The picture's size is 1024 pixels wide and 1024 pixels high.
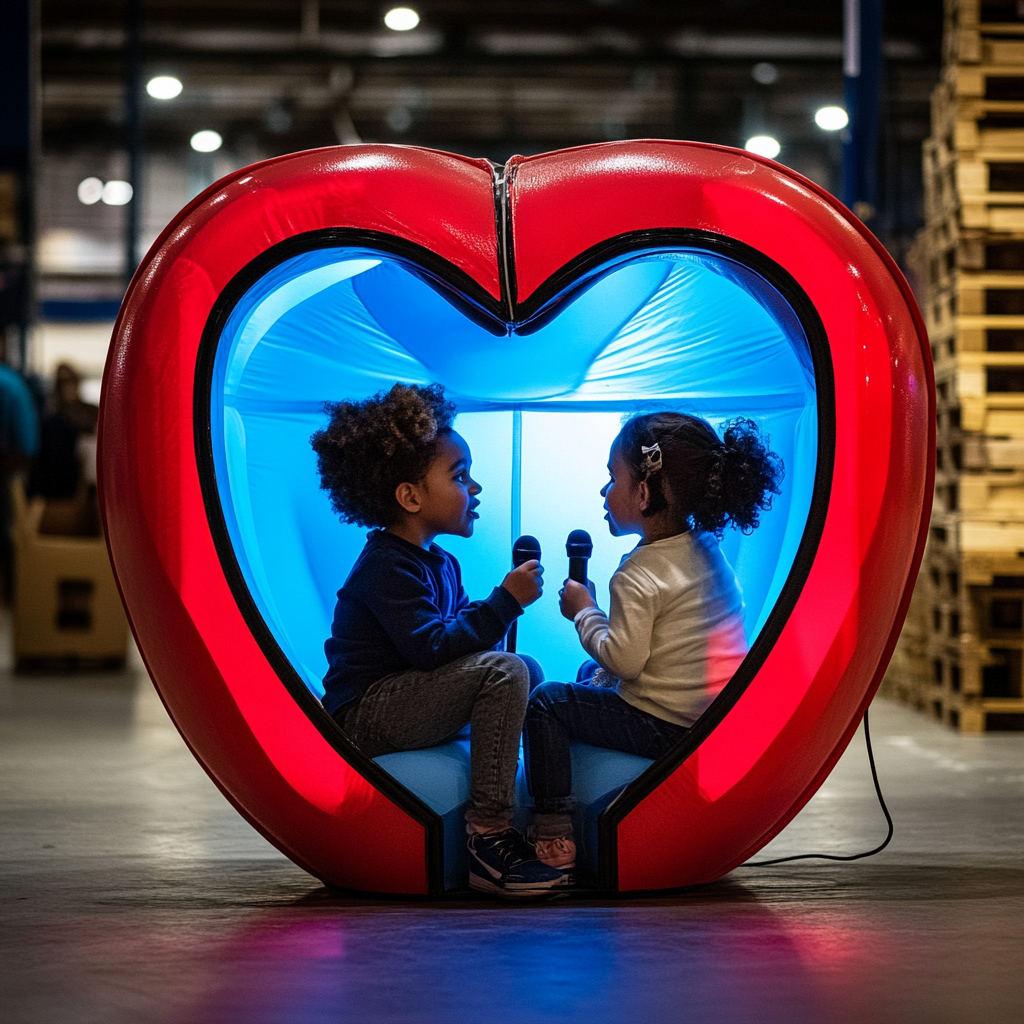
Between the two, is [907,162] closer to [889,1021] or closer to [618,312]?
[618,312]

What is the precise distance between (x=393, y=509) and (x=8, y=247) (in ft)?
28.4

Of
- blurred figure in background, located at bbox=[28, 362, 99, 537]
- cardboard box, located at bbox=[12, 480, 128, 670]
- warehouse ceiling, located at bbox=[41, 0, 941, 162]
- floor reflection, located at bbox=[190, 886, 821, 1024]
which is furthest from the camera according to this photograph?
warehouse ceiling, located at bbox=[41, 0, 941, 162]

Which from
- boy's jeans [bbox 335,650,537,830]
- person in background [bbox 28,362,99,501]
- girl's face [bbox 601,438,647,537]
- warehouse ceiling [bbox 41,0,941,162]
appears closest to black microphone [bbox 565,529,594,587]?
girl's face [bbox 601,438,647,537]

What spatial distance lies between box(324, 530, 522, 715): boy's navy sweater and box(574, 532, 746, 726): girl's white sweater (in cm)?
22

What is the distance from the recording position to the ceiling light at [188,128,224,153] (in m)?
18.4

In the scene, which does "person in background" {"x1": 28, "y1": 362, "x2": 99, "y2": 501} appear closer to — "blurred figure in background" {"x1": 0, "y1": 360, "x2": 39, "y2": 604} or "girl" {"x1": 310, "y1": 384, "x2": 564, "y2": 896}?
"blurred figure in background" {"x1": 0, "y1": 360, "x2": 39, "y2": 604}

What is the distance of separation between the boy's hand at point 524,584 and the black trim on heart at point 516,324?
0.44 metres

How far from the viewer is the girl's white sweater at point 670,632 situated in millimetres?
3051

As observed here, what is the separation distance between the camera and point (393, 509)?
3.20 metres

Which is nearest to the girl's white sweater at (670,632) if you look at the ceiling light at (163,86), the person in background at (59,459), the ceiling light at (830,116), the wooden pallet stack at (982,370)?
the wooden pallet stack at (982,370)

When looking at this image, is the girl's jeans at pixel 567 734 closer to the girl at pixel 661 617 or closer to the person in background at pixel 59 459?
the girl at pixel 661 617

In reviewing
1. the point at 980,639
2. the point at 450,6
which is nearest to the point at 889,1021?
the point at 980,639

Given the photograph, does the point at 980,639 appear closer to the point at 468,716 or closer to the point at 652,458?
the point at 652,458

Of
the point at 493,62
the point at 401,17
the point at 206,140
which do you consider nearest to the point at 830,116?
the point at 493,62
